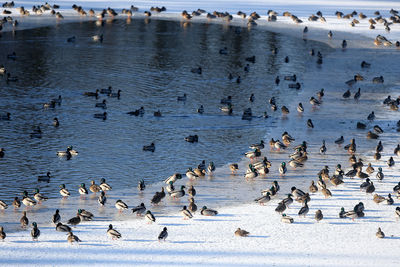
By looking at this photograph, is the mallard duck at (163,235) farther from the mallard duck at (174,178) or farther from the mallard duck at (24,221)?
the mallard duck at (174,178)

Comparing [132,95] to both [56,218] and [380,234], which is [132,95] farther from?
[380,234]

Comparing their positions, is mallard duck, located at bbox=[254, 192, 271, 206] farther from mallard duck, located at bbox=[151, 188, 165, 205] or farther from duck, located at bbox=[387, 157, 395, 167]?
duck, located at bbox=[387, 157, 395, 167]

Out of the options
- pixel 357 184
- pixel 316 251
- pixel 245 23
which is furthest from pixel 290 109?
pixel 245 23

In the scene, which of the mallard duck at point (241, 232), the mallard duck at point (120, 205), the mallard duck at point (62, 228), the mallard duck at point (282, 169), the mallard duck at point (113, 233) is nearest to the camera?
the mallard duck at point (113, 233)

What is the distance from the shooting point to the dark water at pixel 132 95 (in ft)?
90.7

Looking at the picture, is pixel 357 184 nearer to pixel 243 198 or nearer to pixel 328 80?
pixel 243 198

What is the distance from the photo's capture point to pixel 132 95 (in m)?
37.6

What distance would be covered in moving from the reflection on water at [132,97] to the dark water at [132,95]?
52 mm

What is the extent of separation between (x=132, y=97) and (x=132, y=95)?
366 millimetres

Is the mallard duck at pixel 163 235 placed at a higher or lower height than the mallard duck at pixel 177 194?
higher

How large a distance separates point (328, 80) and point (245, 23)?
58.8ft

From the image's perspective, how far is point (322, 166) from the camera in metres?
28.0

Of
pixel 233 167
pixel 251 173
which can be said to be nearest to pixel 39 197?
pixel 233 167

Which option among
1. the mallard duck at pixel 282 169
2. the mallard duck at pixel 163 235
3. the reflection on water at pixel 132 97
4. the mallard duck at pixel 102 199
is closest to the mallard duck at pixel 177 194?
the reflection on water at pixel 132 97
